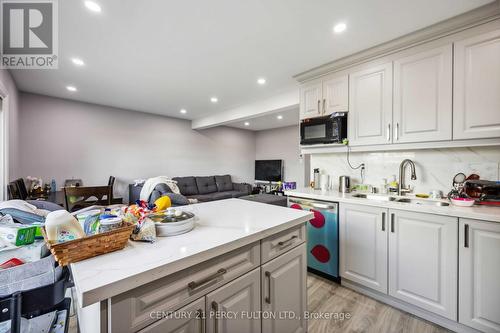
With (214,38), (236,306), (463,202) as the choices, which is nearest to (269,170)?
(214,38)

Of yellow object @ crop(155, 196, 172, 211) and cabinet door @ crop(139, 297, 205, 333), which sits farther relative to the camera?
yellow object @ crop(155, 196, 172, 211)

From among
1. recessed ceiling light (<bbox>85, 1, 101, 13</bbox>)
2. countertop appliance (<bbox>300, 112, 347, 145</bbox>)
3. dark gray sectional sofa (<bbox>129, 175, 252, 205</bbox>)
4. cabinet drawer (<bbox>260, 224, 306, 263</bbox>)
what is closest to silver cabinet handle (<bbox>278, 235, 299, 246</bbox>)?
cabinet drawer (<bbox>260, 224, 306, 263</bbox>)

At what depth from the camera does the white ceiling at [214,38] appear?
157cm

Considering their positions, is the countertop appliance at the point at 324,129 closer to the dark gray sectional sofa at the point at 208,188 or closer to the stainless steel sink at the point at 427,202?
the stainless steel sink at the point at 427,202

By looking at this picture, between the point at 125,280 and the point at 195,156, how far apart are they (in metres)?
5.50

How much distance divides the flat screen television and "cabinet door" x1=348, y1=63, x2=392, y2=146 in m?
4.15

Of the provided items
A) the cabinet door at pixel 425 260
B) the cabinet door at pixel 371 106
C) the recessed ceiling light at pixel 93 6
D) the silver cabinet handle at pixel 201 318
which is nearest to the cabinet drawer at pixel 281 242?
the silver cabinet handle at pixel 201 318

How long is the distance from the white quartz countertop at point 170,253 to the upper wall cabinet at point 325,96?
1618 mm

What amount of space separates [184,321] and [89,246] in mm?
440

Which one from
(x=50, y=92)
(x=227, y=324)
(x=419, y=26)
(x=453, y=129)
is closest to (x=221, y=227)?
(x=227, y=324)

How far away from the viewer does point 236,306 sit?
3.08 feet

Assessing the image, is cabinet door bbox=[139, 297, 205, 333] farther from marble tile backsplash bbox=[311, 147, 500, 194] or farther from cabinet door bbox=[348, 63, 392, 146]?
marble tile backsplash bbox=[311, 147, 500, 194]

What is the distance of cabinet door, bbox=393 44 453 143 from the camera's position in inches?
68.2

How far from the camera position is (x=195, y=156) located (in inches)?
233
